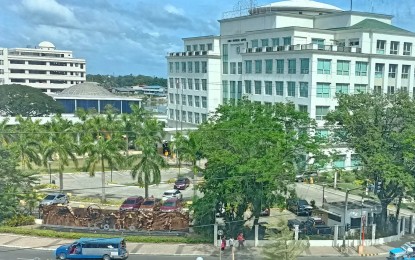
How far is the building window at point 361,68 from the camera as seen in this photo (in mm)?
49375

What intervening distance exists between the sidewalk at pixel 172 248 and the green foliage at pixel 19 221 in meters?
2.19

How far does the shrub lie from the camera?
1235 inches

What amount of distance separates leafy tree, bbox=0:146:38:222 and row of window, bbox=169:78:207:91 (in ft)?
112

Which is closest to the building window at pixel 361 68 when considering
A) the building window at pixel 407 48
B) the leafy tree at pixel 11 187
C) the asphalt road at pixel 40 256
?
the building window at pixel 407 48

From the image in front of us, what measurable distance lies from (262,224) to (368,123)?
10001 millimetres

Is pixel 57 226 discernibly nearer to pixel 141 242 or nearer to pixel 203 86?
pixel 141 242

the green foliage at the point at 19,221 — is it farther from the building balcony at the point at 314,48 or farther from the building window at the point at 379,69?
the building window at the point at 379,69

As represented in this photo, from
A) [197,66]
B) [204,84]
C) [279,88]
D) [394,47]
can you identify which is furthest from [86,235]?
[394,47]

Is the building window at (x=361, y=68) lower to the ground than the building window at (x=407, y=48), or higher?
lower

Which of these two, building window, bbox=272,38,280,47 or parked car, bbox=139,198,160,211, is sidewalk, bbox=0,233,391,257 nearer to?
parked car, bbox=139,198,160,211

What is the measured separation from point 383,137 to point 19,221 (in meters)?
26.4

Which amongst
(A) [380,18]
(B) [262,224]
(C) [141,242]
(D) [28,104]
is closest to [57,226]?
(C) [141,242]

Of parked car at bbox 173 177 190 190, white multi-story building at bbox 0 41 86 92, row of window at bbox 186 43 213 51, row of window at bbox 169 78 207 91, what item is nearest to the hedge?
parked car at bbox 173 177 190 190

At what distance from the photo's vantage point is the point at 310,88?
1848 inches
